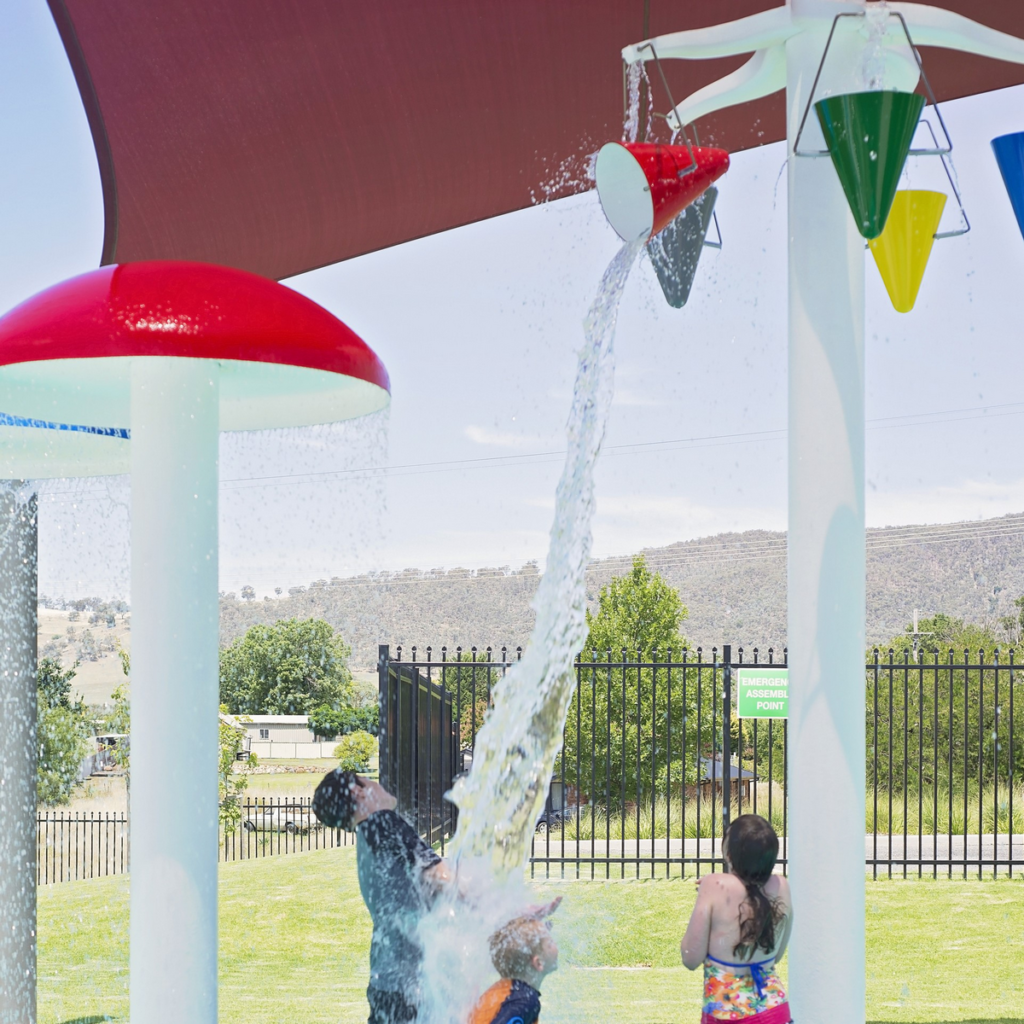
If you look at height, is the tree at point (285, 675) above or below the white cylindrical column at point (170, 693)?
below

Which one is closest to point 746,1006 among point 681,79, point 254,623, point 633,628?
point 681,79

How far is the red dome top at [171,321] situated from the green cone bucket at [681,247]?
1.22m

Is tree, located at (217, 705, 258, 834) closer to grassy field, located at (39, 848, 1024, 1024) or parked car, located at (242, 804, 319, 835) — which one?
parked car, located at (242, 804, 319, 835)

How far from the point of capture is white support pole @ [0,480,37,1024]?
3.79m

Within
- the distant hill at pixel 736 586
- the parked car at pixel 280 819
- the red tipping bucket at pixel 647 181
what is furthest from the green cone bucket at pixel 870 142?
the distant hill at pixel 736 586

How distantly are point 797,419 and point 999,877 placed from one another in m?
8.94

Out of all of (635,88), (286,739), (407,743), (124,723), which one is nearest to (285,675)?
(286,739)

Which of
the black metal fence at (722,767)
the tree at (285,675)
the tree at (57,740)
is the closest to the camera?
the black metal fence at (722,767)

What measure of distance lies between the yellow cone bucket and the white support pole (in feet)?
9.68

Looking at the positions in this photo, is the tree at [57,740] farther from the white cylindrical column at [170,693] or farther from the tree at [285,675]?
the white cylindrical column at [170,693]

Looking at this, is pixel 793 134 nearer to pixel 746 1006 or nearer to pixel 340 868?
pixel 746 1006

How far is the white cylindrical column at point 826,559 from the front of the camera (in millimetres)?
2838

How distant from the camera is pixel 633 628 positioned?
106ft

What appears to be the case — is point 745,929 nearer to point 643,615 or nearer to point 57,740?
point 643,615
